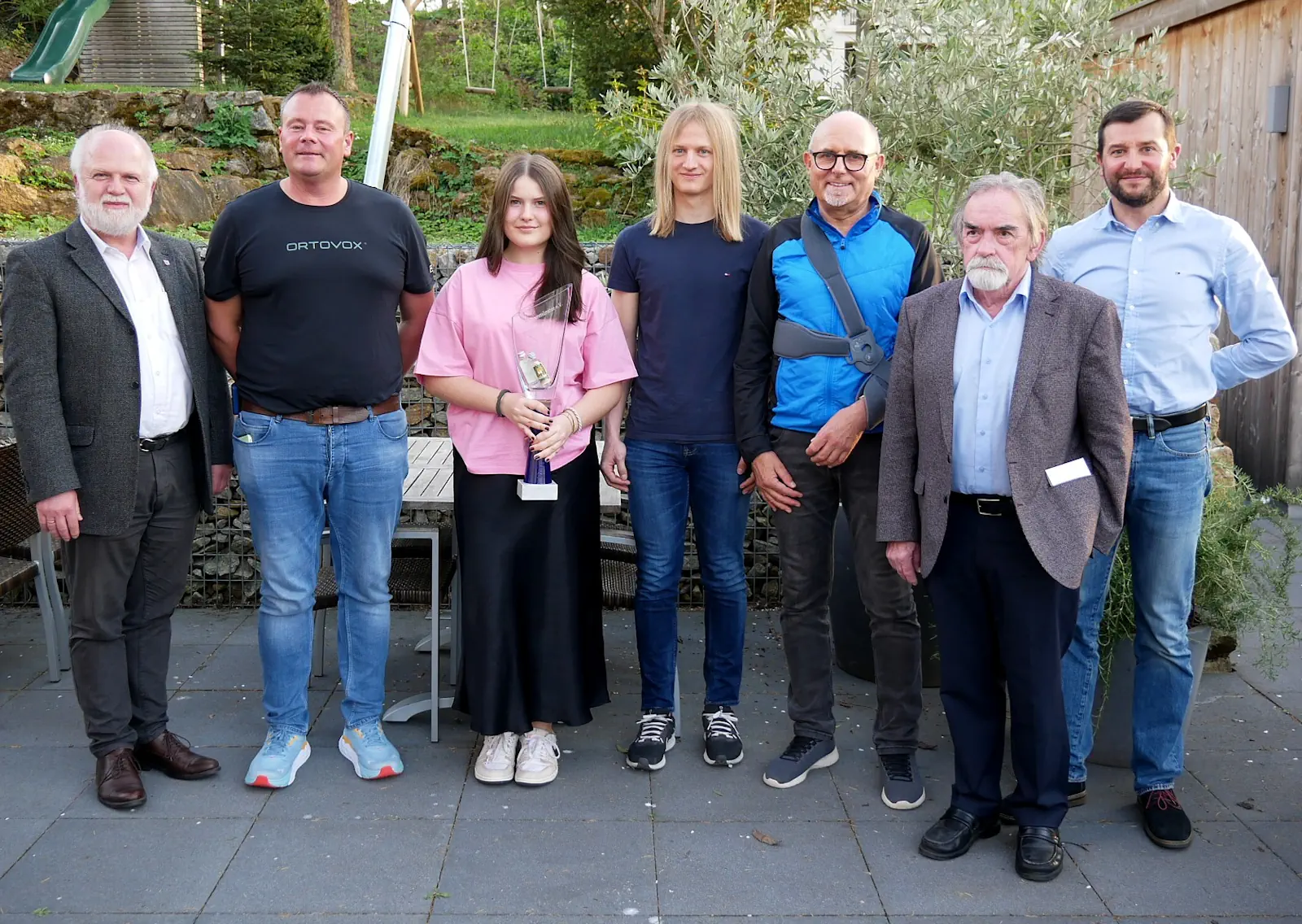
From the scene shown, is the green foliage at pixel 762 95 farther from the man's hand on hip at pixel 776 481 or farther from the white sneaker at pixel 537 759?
the white sneaker at pixel 537 759

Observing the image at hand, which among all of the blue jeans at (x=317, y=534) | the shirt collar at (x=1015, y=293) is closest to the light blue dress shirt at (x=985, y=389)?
the shirt collar at (x=1015, y=293)

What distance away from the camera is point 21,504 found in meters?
4.47

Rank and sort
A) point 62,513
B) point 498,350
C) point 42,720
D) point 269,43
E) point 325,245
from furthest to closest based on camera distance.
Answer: point 269,43, point 42,720, point 498,350, point 325,245, point 62,513

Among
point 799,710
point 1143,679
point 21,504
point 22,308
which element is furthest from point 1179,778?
point 21,504

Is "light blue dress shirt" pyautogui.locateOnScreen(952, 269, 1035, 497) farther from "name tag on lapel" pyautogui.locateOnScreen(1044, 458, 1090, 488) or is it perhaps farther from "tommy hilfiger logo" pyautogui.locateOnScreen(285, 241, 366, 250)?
"tommy hilfiger logo" pyautogui.locateOnScreen(285, 241, 366, 250)

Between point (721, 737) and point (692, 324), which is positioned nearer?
point (692, 324)

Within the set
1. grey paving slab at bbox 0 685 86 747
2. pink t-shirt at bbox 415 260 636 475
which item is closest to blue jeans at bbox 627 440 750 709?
pink t-shirt at bbox 415 260 636 475

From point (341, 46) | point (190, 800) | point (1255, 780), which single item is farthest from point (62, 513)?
point (341, 46)

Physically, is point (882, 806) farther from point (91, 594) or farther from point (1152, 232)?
point (91, 594)

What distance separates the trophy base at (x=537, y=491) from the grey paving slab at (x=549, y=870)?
0.96 m

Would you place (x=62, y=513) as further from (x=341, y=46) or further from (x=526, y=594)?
(x=341, y=46)

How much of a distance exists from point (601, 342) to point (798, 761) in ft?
4.80

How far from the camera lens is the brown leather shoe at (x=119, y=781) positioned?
11.6 ft

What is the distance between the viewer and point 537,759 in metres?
3.77
